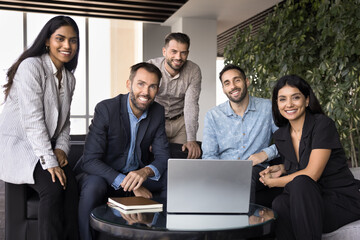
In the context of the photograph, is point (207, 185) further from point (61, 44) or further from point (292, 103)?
point (61, 44)

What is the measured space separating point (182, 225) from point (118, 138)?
4.02 feet

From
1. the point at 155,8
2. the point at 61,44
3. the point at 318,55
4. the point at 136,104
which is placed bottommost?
the point at 136,104

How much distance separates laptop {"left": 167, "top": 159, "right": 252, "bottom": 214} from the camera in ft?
6.06

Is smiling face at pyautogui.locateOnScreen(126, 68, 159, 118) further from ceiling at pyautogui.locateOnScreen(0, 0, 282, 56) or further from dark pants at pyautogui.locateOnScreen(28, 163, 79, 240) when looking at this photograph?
ceiling at pyautogui.locateOnScreen(0, 0, 282, 56)

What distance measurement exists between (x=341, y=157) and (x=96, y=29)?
7.63m

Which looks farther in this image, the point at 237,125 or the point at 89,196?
the point at 237,125

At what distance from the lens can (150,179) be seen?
284 centimetres

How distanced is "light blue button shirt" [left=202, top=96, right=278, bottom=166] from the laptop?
Answer: 3.77 feet

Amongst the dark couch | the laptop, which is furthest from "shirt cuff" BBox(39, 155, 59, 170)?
the laptop

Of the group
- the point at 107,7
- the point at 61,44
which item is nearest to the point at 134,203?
the point at 61,44

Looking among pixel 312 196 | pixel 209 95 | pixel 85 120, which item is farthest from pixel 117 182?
pixel 85 120

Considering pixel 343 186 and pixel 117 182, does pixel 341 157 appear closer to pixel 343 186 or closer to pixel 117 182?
pixel 343 186

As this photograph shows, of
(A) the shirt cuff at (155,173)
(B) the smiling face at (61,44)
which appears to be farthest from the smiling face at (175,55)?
(A) the shirt cuff at (155,173)

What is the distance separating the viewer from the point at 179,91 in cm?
357
